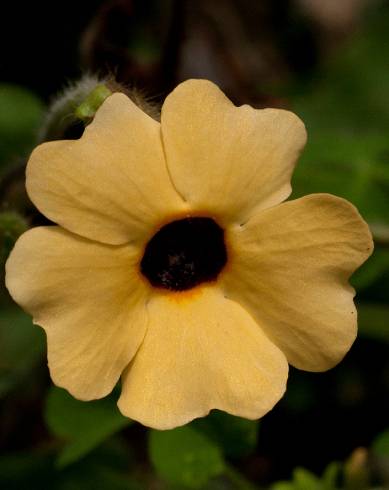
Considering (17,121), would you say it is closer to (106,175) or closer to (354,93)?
(106,175)

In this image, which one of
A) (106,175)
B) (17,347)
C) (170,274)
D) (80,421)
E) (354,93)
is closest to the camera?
(106,175)

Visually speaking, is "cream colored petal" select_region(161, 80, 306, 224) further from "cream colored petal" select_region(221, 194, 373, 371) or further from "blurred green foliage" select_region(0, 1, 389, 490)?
"blurred green foliage" select_region(0, 1, 389, 490)

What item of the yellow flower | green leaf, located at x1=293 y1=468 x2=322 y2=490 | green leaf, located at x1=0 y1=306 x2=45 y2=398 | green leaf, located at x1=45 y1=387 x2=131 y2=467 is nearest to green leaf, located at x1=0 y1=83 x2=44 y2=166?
green leaf, located at x1=0 y1=306 x2=45 y2=398

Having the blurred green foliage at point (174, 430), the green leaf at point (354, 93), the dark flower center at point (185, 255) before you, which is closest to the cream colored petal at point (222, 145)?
the dark flower center at point (185, 255)

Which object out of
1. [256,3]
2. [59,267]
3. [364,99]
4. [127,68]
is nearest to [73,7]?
[127,68]

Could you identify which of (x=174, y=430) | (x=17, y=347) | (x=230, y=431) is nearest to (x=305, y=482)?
(x=230, y=431)

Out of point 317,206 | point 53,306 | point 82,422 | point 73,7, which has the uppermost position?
point 317,206

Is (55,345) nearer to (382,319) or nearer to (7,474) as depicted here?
(7,474)
